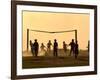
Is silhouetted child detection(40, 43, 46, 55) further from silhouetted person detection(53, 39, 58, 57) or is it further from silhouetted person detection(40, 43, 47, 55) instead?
silhouetted person detection(53, 39, 58, 57)

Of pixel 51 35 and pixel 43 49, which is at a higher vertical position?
pixel 51 35

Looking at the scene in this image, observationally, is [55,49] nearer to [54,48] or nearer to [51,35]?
[54,48]

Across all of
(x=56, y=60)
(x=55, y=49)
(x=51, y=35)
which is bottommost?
(x=56, y=60)

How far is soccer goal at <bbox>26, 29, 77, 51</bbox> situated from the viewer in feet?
7.00

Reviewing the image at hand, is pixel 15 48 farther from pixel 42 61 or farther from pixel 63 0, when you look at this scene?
pixel 63 0

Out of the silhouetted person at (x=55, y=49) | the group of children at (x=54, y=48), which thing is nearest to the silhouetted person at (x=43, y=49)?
the group of children at (x=54, y=48)

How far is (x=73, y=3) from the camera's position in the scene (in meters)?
2.27

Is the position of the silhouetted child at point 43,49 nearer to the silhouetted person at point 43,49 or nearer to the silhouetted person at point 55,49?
the silhouetted person at point 43,49

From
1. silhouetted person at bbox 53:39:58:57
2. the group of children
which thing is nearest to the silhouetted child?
the group of children

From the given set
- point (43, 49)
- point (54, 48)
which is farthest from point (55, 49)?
point (43, 49)

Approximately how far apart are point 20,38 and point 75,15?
0.62m

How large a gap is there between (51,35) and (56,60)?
0.25m

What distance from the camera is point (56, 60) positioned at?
87.0 inches

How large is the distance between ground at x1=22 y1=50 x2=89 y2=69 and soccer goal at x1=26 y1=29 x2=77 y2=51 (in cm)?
11
